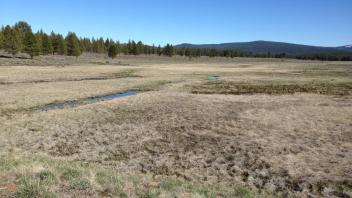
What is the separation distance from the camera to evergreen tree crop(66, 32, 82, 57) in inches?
4688

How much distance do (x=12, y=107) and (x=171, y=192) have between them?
20.0 meters

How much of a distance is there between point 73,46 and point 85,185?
11935 centimetres

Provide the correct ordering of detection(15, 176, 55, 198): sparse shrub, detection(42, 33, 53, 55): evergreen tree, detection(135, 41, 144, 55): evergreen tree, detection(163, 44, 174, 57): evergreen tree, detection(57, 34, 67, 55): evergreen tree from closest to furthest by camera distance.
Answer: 1. detection(15, 176, 55, 198): sparse shrub
2. detection(42, 33, 53, 55): evergreen tree
3. detection(57, 34, 67, 55): evergreen tree
4. detection(135, 41, 144, 55): evergreen tree
5. detection(163, 44, 174, 57): evergreen tree

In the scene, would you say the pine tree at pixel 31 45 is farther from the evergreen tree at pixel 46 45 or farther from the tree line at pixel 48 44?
the evergreen tree at pixel 46 45

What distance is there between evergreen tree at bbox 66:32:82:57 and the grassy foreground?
11252 cm

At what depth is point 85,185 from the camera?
907 cm

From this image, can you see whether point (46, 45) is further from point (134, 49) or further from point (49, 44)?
point (134, 49)

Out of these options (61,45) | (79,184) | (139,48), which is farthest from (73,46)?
(79,184)

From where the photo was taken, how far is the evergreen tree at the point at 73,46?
119 metres

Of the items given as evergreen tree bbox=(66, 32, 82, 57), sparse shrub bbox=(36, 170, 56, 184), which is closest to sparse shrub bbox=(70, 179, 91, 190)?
sparse shrub bbox=(36, 170, 56, 184)

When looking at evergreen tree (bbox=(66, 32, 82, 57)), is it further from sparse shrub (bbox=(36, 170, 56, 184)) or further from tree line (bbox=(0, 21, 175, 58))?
sparse shrub (bbox=(36, 170, 56, 184))

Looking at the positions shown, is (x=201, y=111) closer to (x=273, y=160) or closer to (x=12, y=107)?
(x=273, y=160)

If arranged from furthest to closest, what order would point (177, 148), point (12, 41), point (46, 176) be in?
point (12, 41), point (177, 148), point (46, 176)

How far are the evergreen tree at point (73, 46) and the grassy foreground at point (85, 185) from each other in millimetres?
112523
